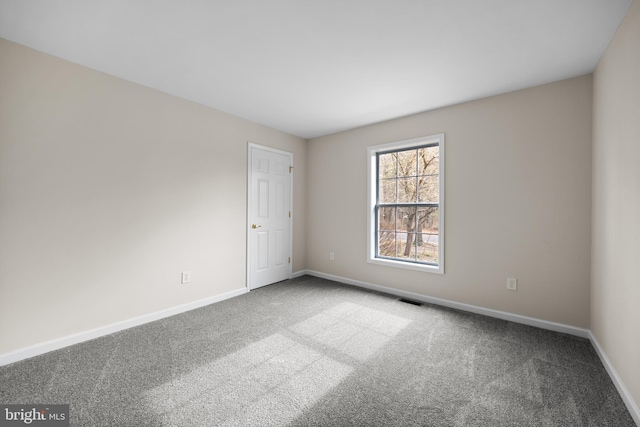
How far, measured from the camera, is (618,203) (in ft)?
6.17

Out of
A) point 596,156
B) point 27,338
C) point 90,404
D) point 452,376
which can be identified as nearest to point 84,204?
point 27,338

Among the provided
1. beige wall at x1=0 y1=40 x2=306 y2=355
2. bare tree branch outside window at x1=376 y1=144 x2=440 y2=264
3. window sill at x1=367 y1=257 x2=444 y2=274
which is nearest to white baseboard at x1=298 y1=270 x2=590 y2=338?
window sill at x1=367 y1=257 x2=444 y2=274

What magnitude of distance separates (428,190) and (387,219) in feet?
2.38

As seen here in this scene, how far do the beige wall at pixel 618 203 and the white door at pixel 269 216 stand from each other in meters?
3.65

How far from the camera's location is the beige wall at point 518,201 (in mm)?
2545

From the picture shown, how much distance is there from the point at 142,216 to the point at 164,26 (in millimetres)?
1801

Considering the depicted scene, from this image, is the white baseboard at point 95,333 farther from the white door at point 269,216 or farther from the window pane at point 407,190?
the window pane at point 407,190

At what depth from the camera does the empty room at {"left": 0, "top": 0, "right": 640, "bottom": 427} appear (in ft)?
5.61

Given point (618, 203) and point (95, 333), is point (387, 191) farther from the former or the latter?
point (95, 333)

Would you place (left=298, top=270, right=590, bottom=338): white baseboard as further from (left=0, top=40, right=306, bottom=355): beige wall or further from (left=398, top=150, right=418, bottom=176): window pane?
(left=0, top=40, right=306, bottom=355): beige wall

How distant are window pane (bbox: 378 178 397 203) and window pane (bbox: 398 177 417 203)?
87 mm

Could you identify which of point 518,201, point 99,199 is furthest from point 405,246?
point 99,199

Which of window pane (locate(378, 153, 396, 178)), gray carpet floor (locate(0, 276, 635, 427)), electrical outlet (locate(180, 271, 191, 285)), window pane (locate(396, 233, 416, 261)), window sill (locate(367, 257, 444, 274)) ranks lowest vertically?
gray carpet floor (locate(0, 276, 635, 427))

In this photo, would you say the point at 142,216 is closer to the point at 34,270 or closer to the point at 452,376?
the point at 34,270
